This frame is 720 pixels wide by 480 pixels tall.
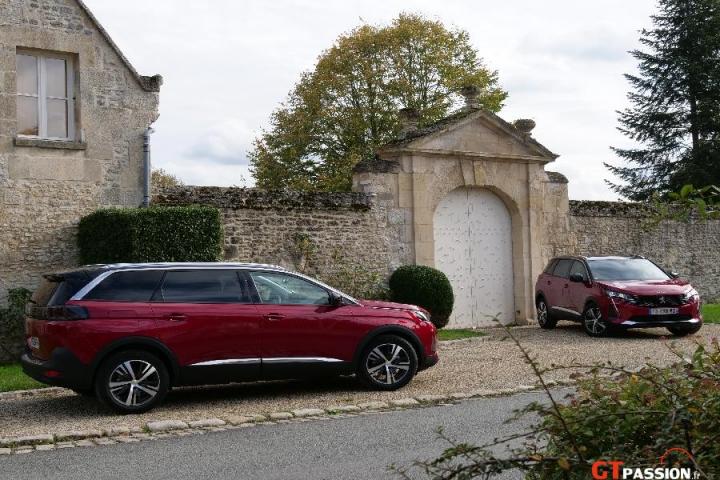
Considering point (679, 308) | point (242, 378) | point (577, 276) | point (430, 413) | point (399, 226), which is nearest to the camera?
point (430, 413)

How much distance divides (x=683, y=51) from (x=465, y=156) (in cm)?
2049

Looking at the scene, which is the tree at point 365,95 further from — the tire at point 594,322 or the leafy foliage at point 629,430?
the leafy foliage at point 629,430

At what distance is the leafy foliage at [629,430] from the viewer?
10.0 feet

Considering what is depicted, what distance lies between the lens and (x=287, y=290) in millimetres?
9961

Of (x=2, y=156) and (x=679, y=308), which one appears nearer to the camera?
(x=2, y=156)

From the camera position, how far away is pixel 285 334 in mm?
9641

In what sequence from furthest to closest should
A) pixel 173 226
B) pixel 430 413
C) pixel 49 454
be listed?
pixel 173 226
pixel 430 413
pixel 49 454

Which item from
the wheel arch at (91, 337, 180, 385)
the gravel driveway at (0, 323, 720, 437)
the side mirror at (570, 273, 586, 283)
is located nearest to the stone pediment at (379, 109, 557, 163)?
the side mirror at (570, 273, 586, 283)

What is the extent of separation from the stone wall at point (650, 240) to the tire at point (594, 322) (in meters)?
5.00

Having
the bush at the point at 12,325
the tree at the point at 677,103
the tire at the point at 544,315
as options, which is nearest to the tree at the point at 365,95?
the tree at the point at 677,103

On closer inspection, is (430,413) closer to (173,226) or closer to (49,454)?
(49,454)

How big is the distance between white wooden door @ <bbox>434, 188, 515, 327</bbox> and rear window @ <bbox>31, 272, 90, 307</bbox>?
1033cm

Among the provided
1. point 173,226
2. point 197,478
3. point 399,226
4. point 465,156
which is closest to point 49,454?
point 197,478

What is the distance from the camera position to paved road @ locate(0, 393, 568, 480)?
6227 millimetres
